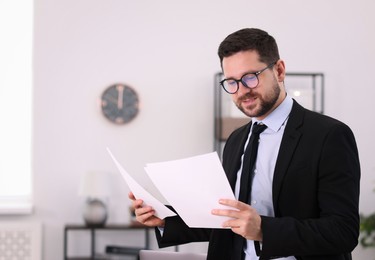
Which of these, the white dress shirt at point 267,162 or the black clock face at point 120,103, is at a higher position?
the black clock face at point 120,103

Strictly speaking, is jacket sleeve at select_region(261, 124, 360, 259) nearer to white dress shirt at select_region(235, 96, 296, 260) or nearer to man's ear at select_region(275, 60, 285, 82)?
white dress shirt at select_region(235, 96, 296, 260)

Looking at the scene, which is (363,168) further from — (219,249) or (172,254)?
(219,249)

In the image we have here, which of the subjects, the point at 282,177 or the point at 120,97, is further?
the point at 120,97

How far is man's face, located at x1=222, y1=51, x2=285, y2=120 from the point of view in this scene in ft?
5.75

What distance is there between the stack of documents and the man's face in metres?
0.23

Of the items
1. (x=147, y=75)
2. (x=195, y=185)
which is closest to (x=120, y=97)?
(x=147, y=75)

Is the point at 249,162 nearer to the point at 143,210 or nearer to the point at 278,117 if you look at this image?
the point at 278,117

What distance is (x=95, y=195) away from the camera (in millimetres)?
4664

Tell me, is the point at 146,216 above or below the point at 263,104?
below

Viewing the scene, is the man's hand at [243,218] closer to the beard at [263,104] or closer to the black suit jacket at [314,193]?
the black suit jacket at [314,193]

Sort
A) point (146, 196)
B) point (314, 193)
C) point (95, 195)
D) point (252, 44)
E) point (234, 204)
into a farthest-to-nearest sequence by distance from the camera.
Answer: point (95, 195) → point (146, 196) → point (252, 44) → point (314, 193) → point (234, 204)

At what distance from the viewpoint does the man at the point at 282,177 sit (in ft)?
5.24

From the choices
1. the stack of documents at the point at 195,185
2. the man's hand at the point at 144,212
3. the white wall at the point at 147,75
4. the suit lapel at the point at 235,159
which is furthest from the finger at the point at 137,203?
the white wall at the point at 147,75

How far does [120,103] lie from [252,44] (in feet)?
10.8
